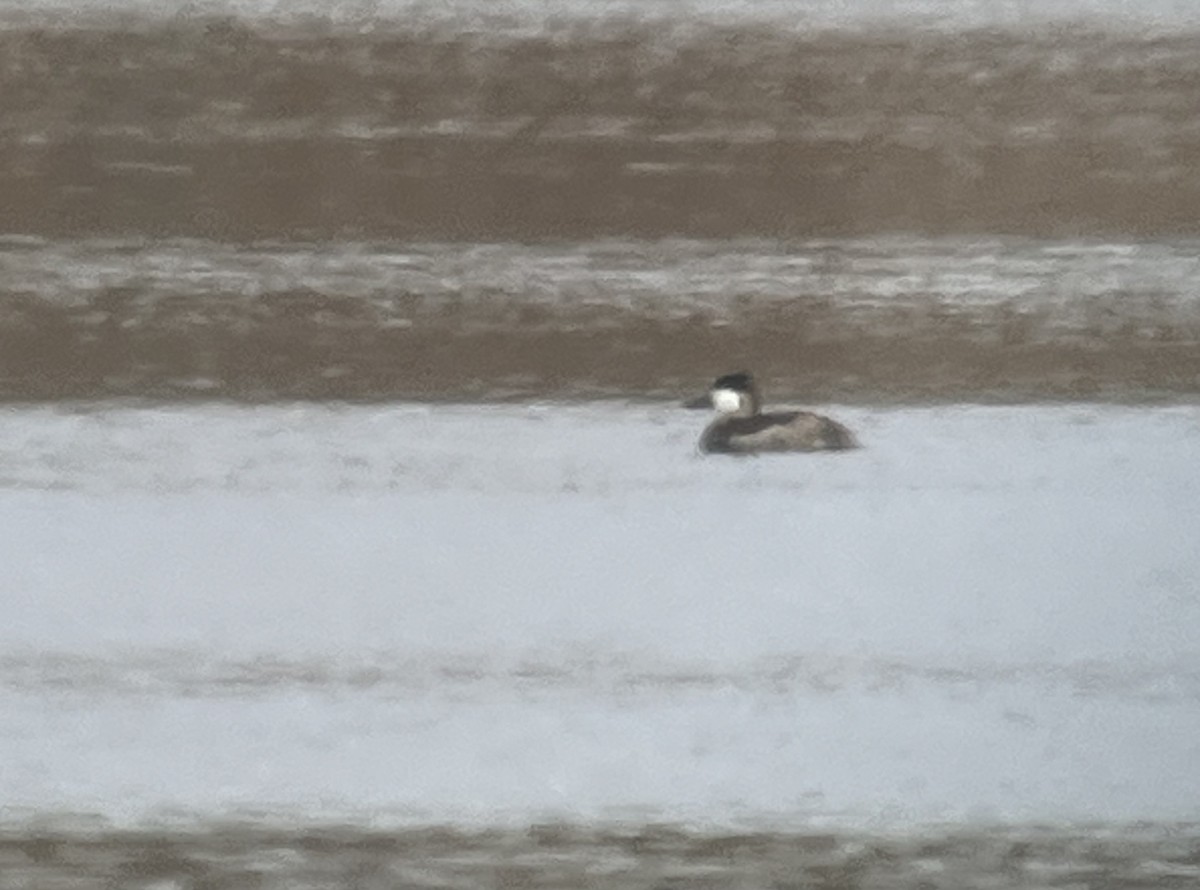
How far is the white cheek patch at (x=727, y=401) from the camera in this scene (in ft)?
3.22

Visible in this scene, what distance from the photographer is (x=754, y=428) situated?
97 cm

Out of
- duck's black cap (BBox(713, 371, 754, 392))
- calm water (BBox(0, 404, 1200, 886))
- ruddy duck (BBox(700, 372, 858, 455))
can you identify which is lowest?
calm water (BBox(0, 404, 1200, 886))

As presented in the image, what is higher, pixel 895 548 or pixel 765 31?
pixel 765 31

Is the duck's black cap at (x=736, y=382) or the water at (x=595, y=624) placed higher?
the duck's black cap at (x=736, y=382)

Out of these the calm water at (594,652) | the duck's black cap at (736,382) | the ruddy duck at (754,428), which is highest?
the duck's black cap at (736,382)

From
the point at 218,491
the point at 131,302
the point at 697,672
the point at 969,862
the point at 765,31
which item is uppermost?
the point at 765,31

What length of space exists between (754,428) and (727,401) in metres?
0.03

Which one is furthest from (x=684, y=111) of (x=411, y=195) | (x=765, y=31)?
(x=411, y=195)

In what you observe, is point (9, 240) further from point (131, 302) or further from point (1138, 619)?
point (1138, 619)

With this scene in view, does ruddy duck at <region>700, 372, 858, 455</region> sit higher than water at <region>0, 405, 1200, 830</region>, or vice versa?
ruddy duck at <region>700, 372, 858, 455</region>

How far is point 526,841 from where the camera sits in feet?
3.18

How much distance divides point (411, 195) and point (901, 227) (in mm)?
302

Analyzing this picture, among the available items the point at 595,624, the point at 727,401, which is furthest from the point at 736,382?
the point at 595,624

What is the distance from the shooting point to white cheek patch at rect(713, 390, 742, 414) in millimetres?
981
